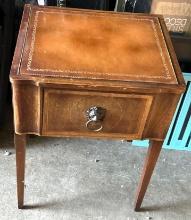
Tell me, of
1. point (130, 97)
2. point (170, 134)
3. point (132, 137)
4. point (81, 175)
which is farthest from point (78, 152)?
point (130, 97)

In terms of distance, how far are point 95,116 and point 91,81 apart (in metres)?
0.09

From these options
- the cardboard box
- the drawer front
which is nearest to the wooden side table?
the drawer front

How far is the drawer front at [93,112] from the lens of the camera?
2.82 ft

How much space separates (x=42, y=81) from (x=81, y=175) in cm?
63

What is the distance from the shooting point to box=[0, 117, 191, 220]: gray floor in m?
1.25

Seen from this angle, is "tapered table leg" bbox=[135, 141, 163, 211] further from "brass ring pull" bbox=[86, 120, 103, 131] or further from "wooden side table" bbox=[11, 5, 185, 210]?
"brass ring pull" bbox=[86, 120, 103, 131]

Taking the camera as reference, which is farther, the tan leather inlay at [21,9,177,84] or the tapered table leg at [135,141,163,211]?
the tapered table leg at [135,141,163,211]

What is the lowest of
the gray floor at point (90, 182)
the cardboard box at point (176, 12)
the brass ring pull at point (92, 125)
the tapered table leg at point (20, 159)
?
the gray floor at point (90, 182)

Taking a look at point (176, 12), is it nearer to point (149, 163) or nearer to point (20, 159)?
point (149, 163)

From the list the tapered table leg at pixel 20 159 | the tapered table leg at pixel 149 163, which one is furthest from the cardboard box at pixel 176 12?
the tapered table leg at pixel 20 159

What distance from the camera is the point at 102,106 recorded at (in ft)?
2.89

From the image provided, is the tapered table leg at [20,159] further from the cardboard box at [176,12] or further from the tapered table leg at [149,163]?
the cardboard box at [176,12]

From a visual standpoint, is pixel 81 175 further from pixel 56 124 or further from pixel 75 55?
pixel 75 55

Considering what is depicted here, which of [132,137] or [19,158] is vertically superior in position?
[132,137]
